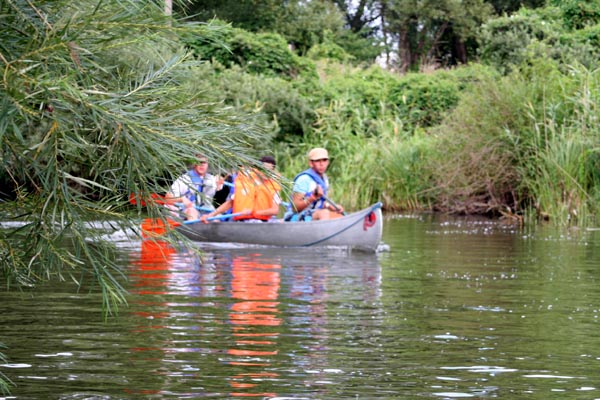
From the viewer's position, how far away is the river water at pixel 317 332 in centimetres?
630

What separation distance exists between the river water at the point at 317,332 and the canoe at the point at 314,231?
1.53 metres

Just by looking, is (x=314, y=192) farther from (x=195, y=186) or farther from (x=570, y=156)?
(x=195, y=186)

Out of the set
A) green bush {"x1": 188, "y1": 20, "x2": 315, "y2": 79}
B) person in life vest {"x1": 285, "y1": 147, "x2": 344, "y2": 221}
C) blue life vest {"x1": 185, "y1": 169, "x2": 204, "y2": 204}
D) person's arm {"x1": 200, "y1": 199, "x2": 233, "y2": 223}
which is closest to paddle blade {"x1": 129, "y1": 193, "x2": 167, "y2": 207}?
blue life vest {"x1": 185, "y1": 169, "x2": 204, "y2": 204}

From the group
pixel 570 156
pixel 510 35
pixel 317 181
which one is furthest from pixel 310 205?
pixel 510 35

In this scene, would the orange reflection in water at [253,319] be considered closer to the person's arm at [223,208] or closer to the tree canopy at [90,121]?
the tree canopy at [90,121]

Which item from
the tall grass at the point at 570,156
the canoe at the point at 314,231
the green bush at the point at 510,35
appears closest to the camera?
the canoe at the point at 314,231

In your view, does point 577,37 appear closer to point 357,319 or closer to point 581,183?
point 581,183

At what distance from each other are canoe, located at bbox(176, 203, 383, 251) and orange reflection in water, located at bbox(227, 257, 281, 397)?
2.10 meters

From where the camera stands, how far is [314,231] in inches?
618

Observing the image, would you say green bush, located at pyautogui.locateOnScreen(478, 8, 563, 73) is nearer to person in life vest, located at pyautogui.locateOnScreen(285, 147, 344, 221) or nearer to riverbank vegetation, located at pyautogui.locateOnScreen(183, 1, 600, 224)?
riverbank vegetation, located at pyautogui.locateOnScreen(183, 1, 600, 224)

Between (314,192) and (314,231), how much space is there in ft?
1.76

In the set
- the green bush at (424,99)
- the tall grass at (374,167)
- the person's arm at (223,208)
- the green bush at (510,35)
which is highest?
the green bush at (510,35)

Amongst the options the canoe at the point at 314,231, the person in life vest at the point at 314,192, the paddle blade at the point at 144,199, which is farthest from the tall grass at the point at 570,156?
the paddle blade at the point at 144,199

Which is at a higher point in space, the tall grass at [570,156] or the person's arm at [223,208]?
the tall grass at [570,156]
